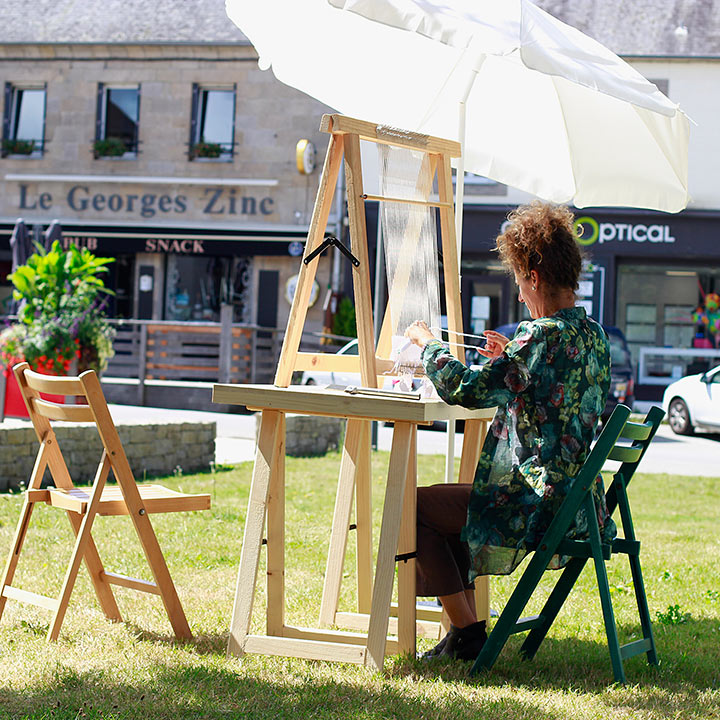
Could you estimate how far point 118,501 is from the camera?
423cm

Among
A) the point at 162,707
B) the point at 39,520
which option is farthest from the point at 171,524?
the point at 162,707

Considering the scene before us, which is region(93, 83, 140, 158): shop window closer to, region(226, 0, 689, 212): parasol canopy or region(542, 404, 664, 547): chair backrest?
region(226, 0, 689, 212): parasol canopy

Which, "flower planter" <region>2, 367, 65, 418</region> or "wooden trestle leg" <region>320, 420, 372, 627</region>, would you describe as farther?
"flower planter" <region>2, 367, 65, 418</region>

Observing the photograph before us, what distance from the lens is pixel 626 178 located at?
545 cm

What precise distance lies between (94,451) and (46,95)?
1653cm

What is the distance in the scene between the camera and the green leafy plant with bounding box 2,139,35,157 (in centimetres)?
2322

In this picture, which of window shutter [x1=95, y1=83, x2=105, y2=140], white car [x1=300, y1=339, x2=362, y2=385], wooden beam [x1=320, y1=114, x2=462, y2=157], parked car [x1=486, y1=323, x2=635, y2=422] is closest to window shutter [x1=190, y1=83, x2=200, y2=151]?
window shutter [x1=95, y1=83, x2=105, y2=140]

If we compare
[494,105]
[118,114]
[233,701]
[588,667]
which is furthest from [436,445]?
[118,114]

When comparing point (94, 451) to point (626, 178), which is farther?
point (94, 451)

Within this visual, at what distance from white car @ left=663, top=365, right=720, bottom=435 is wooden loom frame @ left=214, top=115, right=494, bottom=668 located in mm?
12809

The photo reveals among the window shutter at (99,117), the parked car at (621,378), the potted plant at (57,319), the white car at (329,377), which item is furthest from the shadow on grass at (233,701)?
the window shutter at (99,117)

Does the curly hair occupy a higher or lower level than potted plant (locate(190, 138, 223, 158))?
lower

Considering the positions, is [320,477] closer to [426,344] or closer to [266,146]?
[426,344]

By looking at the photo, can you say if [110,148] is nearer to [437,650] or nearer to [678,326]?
[678,326]
